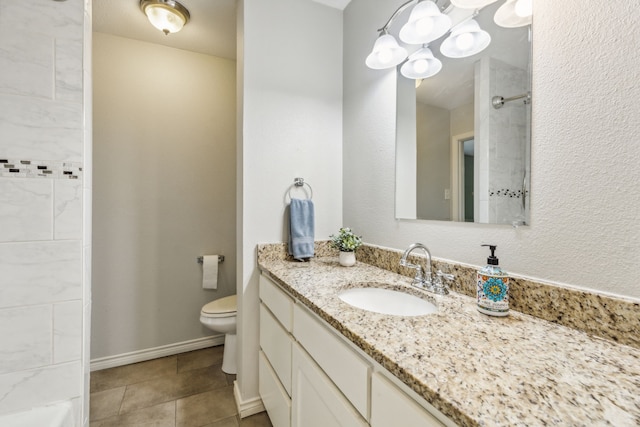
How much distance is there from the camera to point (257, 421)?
1471 millimetres

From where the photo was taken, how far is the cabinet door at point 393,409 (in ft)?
1.65

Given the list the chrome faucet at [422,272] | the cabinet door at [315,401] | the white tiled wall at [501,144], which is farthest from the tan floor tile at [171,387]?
the white tiled wall at [501,144]

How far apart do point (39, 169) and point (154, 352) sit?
1725 millimetres

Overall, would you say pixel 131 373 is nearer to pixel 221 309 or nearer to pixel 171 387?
pixel 171 387

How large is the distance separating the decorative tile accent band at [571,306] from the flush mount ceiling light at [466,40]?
83 cm

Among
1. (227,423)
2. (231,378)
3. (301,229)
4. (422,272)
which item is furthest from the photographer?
(231,378)

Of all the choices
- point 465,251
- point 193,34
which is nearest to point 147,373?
point 465,251

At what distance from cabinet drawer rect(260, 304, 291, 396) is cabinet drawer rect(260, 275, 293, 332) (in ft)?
0.14

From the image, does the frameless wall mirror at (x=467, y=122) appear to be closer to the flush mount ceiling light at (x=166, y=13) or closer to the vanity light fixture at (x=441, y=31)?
the vanity light fixture at (x=441, y=31)

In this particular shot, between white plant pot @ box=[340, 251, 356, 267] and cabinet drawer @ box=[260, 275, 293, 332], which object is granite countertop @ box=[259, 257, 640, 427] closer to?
cabinet drawer @ box=[260, 275, 293, 332]

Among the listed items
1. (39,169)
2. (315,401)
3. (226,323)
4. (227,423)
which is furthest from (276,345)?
(39,169)

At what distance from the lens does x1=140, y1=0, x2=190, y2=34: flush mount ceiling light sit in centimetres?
162

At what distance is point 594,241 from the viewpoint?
2.33 ft

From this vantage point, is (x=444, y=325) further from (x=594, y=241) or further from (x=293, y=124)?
(x=293, y=124)
